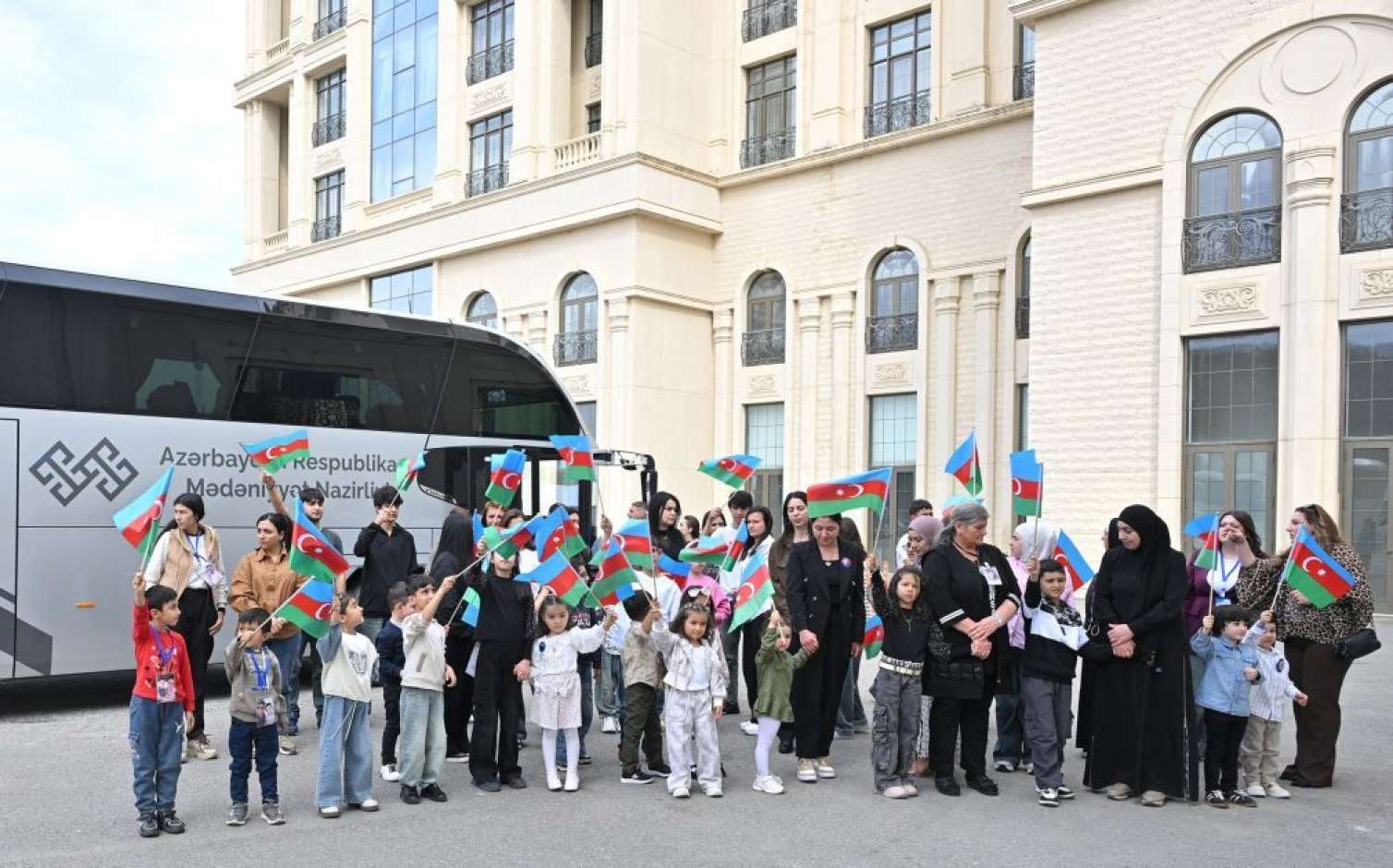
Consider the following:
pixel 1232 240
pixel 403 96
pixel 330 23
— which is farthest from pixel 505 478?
pixel 330 23

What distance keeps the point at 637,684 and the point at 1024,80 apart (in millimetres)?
19391

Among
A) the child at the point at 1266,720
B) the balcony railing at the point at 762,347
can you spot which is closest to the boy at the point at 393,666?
the child at the point at 1266,720

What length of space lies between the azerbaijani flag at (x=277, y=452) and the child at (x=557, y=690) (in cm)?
382

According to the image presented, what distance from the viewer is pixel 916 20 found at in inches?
1006

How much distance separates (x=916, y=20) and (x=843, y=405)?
8.58 meters

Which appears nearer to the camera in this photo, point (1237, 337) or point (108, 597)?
point (108, 597)

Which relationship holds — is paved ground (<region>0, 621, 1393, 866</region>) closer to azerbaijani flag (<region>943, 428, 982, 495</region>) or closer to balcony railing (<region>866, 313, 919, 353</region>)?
azerbaijani flag (<region>943, 428, 982, 495</region>)

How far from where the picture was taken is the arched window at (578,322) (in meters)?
28.5

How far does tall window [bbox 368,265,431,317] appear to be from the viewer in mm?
32438

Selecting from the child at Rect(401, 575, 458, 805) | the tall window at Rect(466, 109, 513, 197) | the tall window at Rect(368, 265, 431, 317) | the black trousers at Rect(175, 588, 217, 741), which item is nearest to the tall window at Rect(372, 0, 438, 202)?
the tall window at Rect(466, 109, 513, 197)

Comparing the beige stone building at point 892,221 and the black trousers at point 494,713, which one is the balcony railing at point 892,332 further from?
the black trousers at point 494,713

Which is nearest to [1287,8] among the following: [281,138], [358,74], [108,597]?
[108,597]

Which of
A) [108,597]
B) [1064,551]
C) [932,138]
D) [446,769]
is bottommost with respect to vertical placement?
[446,769]

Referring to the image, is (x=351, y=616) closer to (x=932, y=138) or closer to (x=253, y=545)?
(x=253, y=545)
